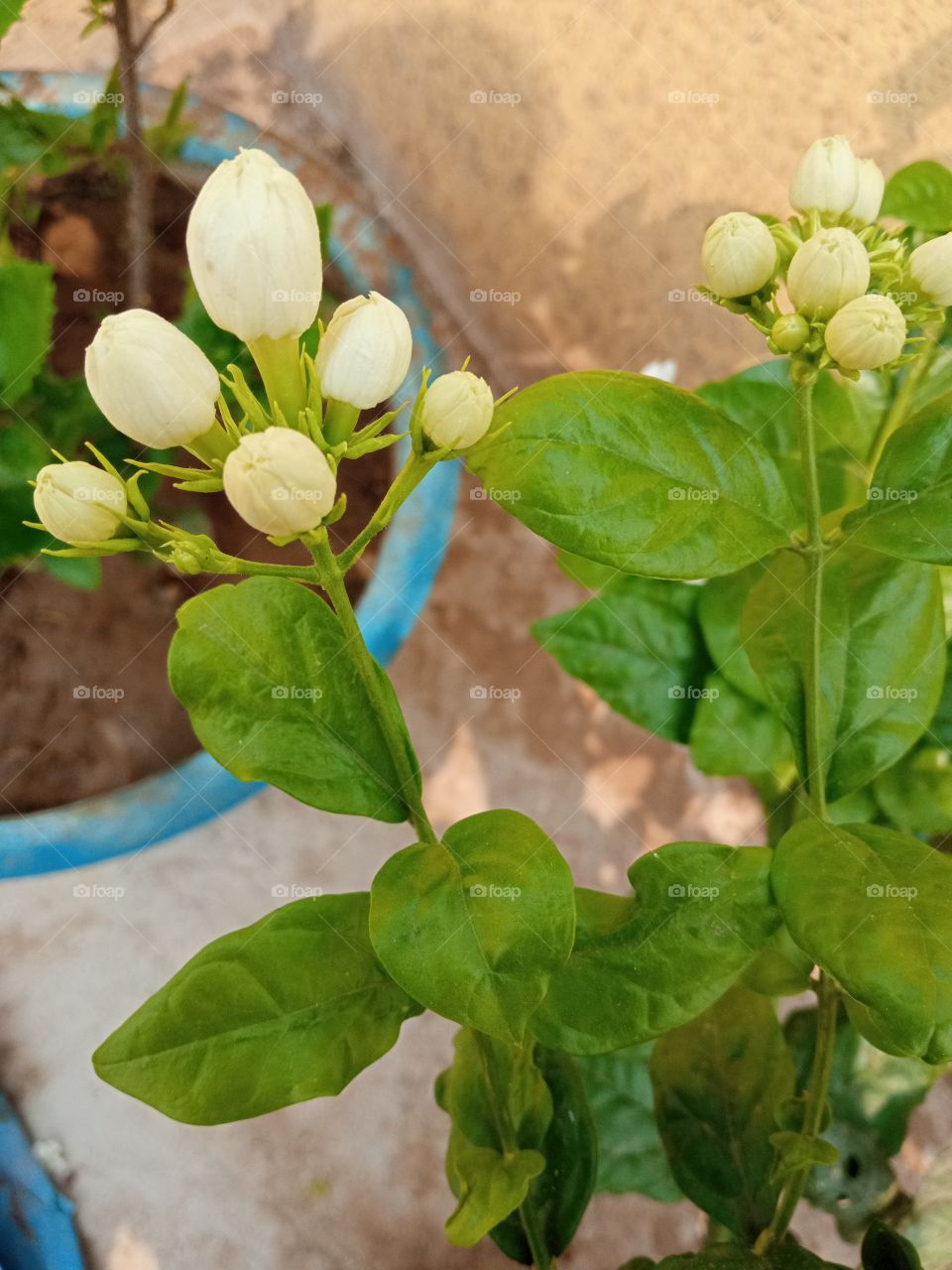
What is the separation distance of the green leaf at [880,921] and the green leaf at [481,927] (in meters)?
0.09

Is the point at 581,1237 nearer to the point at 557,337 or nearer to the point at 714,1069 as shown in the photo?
the point at 714,1069

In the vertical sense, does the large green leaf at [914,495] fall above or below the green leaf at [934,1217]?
above

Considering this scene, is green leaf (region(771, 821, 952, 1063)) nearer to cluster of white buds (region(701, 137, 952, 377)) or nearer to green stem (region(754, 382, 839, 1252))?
green stem (region(754, 382, 839, 1252))

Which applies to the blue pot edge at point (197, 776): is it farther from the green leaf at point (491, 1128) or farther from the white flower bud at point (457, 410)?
the white flower bud at point (457, 410)

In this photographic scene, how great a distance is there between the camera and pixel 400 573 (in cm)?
72

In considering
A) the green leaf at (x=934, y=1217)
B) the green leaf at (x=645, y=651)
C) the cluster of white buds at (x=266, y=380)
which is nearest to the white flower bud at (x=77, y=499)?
the cluster of white buds at (x=266, y=380)

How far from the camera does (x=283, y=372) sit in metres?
0.34

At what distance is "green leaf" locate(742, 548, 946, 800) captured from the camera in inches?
18.0

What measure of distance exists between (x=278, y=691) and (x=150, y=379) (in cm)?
14

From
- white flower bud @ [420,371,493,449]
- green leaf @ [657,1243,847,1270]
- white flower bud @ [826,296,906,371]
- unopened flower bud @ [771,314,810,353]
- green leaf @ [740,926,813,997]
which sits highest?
white flower bud @ [826,296,906,371]

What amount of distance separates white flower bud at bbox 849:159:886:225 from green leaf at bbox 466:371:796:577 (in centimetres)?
10

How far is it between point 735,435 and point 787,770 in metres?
0.28

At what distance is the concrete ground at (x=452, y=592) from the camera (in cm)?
82

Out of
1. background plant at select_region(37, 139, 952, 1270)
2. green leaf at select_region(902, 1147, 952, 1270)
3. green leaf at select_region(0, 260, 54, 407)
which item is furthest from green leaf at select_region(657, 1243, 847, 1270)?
green leaf at select_region(0, 260, 54, 407)
